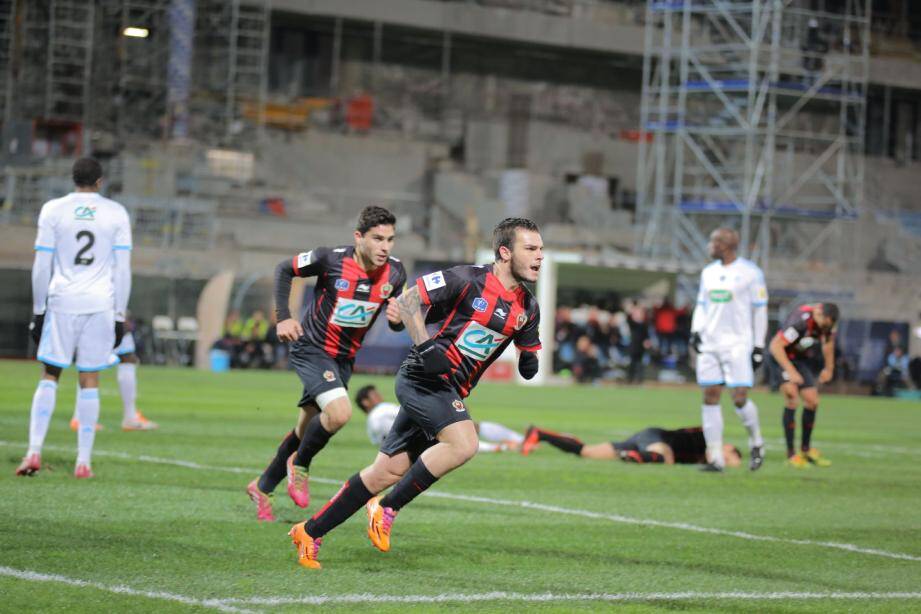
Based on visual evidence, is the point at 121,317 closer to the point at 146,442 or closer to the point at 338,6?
the point at 146,442

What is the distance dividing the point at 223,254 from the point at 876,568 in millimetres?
32187

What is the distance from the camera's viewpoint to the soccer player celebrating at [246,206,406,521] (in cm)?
912

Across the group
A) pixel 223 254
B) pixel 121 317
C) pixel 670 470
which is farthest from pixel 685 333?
pixel 121 317

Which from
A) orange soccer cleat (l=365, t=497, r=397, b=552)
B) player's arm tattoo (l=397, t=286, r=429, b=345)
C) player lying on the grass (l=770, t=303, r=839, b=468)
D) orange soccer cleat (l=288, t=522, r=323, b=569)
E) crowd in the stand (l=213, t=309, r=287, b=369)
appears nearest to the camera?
player's arm tattoo (l=397, t=286, r=429, b=345)

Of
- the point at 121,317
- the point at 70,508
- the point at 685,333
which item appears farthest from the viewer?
the point at 685,333

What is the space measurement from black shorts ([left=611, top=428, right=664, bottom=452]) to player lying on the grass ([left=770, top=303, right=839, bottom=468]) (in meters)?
1.56

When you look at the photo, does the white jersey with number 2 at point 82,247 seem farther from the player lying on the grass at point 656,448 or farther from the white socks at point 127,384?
the player lying on the grass at point 656,448

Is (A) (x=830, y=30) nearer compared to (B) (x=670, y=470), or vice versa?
(B) (x=670, y=470)

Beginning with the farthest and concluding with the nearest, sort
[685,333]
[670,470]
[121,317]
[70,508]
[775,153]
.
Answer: [775,153], [685,333], [670,470], [121,317], [70,508]

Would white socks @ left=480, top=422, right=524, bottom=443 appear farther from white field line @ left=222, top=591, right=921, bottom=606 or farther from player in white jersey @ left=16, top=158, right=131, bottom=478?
white field line @ left=222, top=591, right=921, bottom=606

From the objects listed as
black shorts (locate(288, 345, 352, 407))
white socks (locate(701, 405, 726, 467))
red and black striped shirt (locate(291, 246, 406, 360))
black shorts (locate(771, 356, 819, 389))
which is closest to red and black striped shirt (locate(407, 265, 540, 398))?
black shorts (locate(288, 345, 352, 407))

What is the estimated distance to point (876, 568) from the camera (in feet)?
27.3

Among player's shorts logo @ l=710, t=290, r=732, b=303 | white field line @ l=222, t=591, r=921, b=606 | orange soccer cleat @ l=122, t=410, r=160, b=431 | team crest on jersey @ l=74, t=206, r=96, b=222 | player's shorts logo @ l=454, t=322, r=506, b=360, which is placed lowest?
orange soccer cleat @ l=122, t=410, r=160, b=431

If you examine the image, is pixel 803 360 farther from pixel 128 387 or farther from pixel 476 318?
pixel 476 318
